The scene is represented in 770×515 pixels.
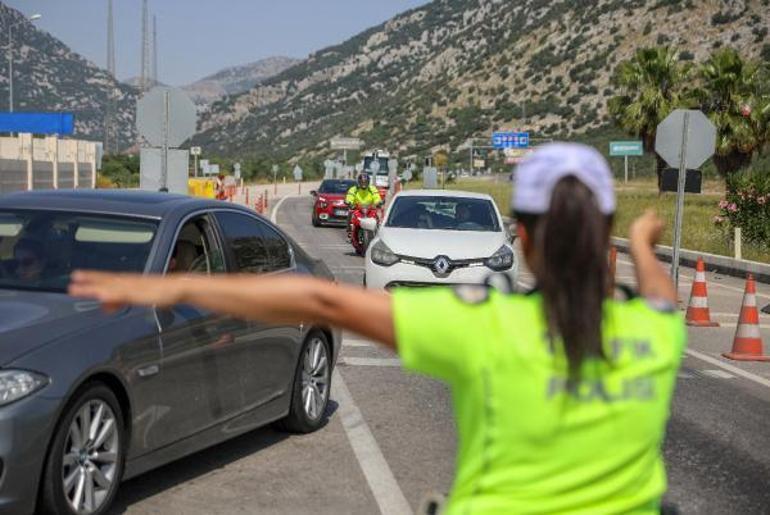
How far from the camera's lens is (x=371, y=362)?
38.9ft

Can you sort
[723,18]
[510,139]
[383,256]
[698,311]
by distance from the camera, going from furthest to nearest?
[723,18] < [510,139] < [698,311] < [383,256]

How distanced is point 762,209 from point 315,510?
25.9 m

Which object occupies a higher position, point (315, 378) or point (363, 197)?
point (363, 197)

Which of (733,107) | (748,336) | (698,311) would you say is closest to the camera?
(748,336)

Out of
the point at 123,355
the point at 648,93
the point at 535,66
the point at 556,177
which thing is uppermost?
the point at 535,66

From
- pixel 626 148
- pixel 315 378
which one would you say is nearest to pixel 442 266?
pixel 315 378

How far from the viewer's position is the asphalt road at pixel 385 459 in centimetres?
673

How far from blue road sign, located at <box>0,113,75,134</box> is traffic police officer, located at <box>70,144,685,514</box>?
88.7m

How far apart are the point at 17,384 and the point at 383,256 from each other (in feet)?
31.9

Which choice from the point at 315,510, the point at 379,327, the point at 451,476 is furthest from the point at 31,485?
the point at 379,327

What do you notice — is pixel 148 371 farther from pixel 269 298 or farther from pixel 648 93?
pixel 648 93

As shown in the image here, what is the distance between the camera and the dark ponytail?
2.45m

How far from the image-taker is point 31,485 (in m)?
5.51

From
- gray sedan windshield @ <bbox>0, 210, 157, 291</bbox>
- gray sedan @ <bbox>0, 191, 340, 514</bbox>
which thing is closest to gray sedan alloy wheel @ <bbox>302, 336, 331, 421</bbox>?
gray sedan @ <bbox>0, 191, 340, 514</bbox>
